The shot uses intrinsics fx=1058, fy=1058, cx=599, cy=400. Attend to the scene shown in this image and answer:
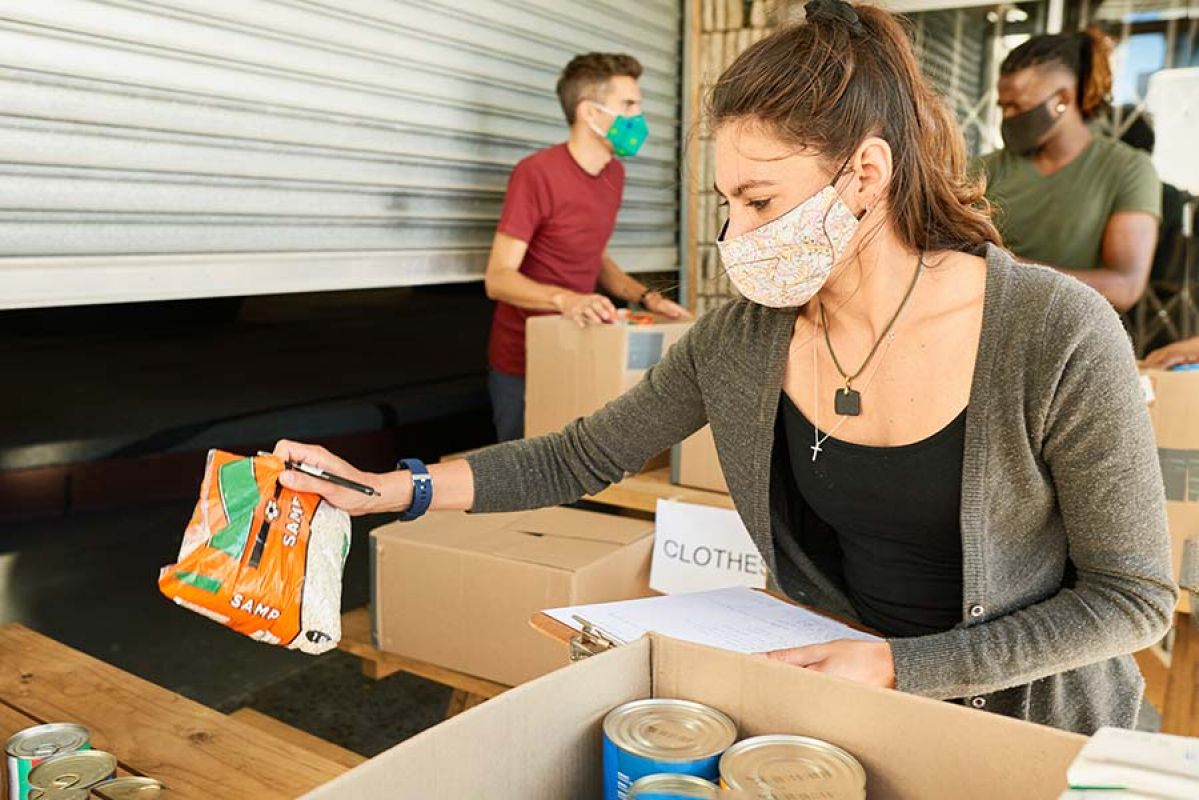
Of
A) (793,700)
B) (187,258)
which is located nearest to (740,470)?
(793,700)

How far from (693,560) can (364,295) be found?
1222 millimetres

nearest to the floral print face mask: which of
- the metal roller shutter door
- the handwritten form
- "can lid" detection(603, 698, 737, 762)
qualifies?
the handwritten form

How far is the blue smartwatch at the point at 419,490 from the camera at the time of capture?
4.57 feet

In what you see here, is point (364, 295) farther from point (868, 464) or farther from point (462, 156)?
point (868, 464)

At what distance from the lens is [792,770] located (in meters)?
0.73

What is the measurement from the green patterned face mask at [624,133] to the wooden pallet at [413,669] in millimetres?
1462

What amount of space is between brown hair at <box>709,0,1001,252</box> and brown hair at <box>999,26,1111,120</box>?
6.25ft

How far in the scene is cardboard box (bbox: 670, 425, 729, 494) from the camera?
2.42 m

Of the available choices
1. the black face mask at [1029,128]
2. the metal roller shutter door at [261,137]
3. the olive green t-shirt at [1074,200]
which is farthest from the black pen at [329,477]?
the black face mask at [1029,128]

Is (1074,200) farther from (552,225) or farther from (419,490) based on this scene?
(419,490)

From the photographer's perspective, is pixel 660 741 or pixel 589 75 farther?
pixel 589 75

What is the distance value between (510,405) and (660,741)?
2.25 meters

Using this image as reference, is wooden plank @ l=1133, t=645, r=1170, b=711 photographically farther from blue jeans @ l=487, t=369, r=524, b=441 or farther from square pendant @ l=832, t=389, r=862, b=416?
blue jeans @ l=487, t=369, r=524, b=441

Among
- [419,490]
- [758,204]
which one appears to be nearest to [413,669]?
[419,490]
